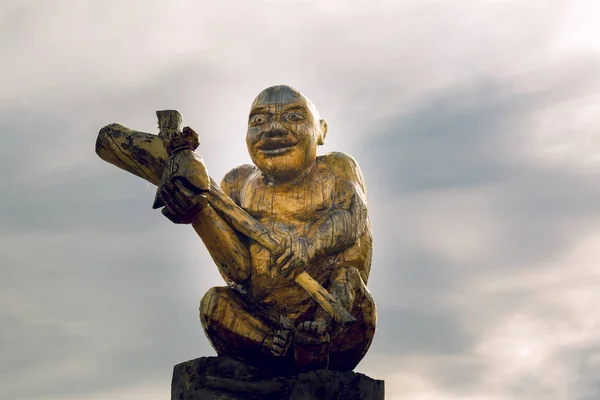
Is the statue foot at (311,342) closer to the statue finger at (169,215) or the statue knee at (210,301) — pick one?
the statue knee at (210,301)

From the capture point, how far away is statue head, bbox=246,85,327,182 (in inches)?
371

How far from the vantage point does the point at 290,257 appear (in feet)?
29.2

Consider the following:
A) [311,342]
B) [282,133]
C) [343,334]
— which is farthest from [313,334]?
[282,133]

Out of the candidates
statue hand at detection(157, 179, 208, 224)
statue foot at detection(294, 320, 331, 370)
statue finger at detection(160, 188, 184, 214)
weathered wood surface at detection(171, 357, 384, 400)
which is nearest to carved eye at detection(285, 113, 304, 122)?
statue hand at detection(157, 179, 208, 224)

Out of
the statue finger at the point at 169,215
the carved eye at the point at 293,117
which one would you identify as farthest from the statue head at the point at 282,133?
the statue finger at the point at 169,215

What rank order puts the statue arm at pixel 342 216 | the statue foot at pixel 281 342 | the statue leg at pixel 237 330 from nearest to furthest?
the statue foot at pixel 281 342 → the statue leg at pixel 237 330 → the statue arm at pixel 342 216

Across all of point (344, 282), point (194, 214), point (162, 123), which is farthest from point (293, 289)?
point (162, 123)

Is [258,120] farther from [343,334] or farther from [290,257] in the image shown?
[343,334]

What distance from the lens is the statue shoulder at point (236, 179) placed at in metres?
9.78

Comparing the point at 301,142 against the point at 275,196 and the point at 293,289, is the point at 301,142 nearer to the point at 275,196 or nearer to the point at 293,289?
the point at 275,196

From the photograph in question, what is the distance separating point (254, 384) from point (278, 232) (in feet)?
4.05

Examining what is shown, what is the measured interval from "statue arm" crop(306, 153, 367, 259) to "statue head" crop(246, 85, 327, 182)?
0.86 ft

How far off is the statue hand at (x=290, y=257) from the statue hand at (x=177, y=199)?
739mm

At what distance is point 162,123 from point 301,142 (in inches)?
45.8
